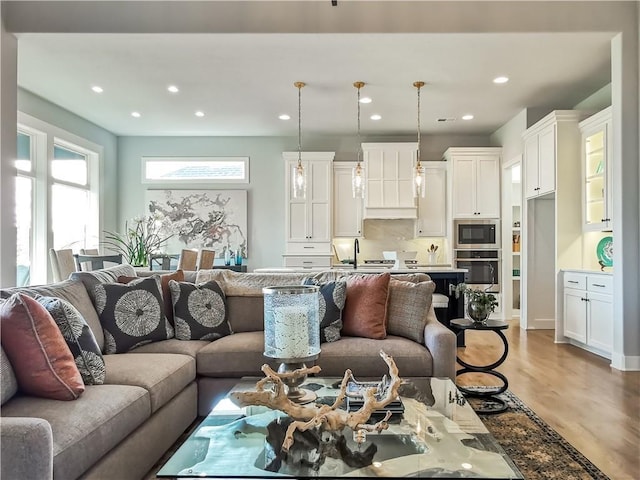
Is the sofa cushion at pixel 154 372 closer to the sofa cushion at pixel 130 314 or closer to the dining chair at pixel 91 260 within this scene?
the sofa cushion at pixel 130 314

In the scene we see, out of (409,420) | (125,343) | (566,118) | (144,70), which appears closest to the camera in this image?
(409,420)

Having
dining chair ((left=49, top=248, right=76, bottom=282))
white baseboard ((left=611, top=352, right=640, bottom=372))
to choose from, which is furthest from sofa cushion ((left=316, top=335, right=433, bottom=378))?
dining chair ((left=49, top=248, right=76, bottom=282))

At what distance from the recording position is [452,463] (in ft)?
4.67

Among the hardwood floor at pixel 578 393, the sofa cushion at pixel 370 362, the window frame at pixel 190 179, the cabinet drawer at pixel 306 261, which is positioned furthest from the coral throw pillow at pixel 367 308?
the window frame at pixel 190 179

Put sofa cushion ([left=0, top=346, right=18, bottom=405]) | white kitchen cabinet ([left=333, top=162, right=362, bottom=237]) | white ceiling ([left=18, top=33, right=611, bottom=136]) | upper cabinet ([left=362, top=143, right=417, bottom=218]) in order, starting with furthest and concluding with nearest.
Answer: white kitchen cabinet ([left=333, top=162, right=362, bottom=237]) → upper cabinet ([left=362, top=143, right=417, bottom=218]) → white ceiling ([left=18, top=33, right=611, bottom=136]) → sofa cushion ([left=0, top=346, right=18, bottom=405])

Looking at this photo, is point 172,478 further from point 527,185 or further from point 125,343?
point 527,185

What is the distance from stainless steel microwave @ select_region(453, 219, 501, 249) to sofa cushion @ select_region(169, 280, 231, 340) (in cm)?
490

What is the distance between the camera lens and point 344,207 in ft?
24.2

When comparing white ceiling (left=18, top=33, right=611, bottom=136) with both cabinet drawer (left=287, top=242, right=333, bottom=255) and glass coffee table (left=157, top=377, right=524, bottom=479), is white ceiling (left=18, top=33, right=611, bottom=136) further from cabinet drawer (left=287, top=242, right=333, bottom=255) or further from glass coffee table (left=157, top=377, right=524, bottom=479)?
glass coffee table (left=157, top=377, right=524, bottom=479)

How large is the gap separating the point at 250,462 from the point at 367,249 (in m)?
6.38

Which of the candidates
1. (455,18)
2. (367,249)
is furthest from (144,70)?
(367,249)

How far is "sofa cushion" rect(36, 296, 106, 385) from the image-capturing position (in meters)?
1.97

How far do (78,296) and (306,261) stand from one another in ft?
15.9

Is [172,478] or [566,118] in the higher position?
[566,118]
